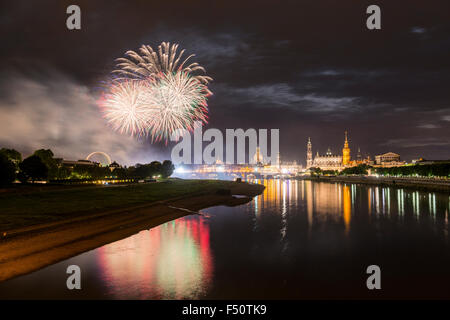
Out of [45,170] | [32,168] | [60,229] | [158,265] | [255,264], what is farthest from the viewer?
[45,170]

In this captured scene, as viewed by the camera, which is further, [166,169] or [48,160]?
[166,169]

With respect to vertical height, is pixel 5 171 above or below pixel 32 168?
below

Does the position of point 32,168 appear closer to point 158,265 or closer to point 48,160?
point 48,160

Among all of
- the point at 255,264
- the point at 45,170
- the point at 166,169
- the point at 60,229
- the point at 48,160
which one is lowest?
the point at 255,264

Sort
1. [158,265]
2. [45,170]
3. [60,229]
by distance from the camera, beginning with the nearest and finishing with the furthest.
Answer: [158,265]
[60,229]
[45,170]

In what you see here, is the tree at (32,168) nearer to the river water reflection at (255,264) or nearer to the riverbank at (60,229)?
the riverbank at (60,229)

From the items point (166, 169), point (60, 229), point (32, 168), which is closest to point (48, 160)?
point (32, 168)
